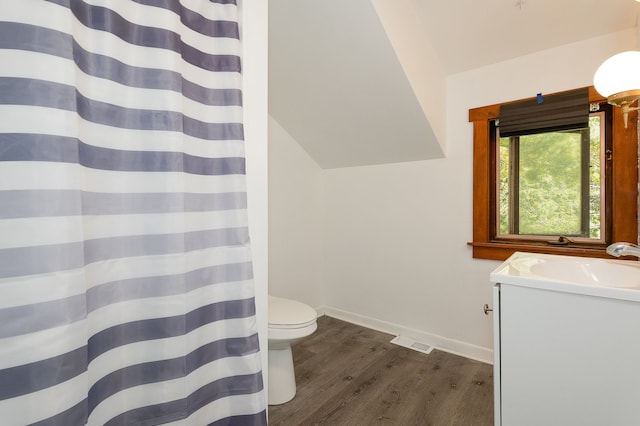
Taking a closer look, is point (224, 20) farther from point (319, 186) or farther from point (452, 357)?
point (452, 357)

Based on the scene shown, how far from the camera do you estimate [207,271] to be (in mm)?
990

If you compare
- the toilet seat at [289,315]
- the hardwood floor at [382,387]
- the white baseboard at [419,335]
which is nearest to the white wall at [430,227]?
the white baseboard at [419,335]

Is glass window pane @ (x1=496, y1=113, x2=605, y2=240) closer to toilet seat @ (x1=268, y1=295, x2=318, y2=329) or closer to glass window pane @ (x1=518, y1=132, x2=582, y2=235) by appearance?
glass window pane @ (x1=518, y1=132, x2=582, y2=235)

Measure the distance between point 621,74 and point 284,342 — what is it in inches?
76.1

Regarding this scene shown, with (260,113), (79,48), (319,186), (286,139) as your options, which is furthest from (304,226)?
(79,48)

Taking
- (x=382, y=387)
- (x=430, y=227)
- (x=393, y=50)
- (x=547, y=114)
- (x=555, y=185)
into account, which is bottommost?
(x=382, y=387)

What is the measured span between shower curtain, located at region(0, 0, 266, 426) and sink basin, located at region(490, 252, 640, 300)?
96 centimetres

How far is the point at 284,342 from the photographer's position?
1.66m

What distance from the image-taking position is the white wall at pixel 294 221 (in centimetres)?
261

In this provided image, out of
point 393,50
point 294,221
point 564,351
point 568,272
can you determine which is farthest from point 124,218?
point 294,221

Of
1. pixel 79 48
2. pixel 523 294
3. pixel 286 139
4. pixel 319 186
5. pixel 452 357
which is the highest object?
pixel 286 139

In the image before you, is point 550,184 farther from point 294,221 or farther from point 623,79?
point 294,221

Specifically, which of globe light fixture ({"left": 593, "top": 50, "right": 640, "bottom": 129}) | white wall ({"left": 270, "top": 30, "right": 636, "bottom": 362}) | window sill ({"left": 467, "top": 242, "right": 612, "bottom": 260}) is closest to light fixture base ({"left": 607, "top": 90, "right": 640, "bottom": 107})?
globe light fixture ({"left": 593, "top": 50, "right": 640, "bottom": 129})

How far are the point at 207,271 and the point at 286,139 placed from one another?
6.40ft
